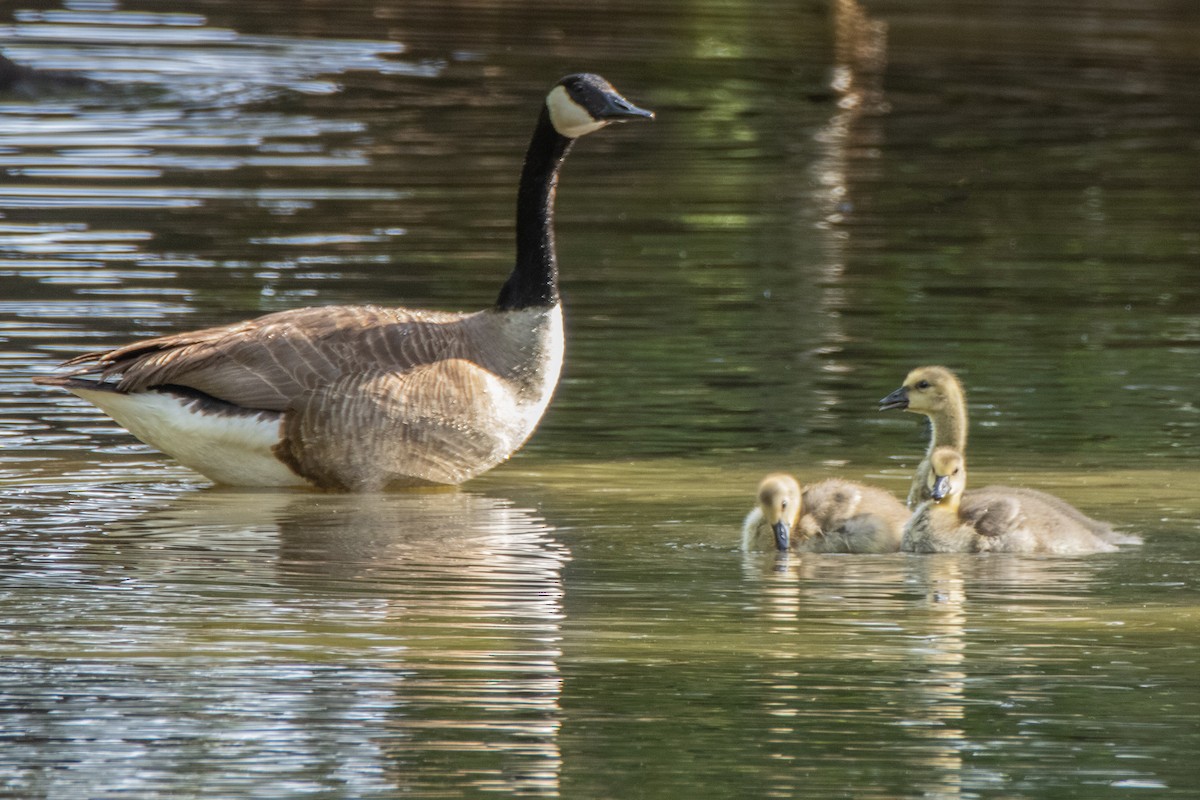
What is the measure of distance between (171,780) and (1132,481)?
558 centimetres

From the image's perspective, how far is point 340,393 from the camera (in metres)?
10.9

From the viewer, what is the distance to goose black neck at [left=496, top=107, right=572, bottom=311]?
37.7 feet

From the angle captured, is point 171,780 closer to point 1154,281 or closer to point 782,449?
point 782,449

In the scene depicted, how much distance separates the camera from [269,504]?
10945mm

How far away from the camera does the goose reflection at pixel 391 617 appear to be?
7062mm

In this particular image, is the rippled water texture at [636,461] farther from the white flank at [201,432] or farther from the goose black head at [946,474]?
the goose black head at [946,474]

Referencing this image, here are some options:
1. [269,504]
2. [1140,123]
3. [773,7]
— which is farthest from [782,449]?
[773,7]

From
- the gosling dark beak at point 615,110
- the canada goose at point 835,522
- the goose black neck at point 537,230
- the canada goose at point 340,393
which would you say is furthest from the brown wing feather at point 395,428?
the canada goose at point 835,522

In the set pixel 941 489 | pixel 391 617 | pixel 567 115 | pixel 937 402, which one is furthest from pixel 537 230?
pixel 391 617

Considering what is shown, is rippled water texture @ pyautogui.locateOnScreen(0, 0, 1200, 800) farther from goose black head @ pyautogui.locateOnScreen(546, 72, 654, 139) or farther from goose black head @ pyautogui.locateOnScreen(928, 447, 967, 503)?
goose black head @ pyautogui.locateOnScreen(546, 72, 654, 139)

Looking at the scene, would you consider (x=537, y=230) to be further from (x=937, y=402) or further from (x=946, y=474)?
(x=946, y=474)

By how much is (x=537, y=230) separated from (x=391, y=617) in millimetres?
3509

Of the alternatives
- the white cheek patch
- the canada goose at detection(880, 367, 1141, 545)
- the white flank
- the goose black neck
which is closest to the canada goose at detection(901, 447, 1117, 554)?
the canada goose at detection(880, 367, 1141, 545)

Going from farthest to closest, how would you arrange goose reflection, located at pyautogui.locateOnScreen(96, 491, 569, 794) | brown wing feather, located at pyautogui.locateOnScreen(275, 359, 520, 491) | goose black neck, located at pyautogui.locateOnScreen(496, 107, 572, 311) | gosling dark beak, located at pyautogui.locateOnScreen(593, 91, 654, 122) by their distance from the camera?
goose black neck, located at pyautogui.locateOnScreen(496, 107, 572, 311)
gosling dark beak, located at pyautogui.locateOnScreen(593, 91, 654, 122)
brown wing feather, located at pyautogui.locateOnScreen(275, 359, 520, 491)
goose reflection, located at pyautogui.locateOnScreen(96, 491, 569, 794)
